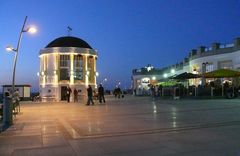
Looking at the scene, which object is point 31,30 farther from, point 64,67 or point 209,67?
point 209,67

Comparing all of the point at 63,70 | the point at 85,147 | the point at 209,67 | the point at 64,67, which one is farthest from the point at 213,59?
the point at 85,147

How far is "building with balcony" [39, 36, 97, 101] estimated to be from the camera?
47.8m

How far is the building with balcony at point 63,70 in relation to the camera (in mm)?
47844

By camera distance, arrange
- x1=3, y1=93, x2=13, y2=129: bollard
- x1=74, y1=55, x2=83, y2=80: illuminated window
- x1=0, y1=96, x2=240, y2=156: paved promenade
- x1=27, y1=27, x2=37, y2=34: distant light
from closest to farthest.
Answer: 1. x1=0, y1=96, x2=240, y2=156: paved promenade
2. x1=3, y1=93, x2=13, y2=129: bollard
3. x1=27, y1=27, x2=37, y2=34: distant light
4. x1=74, y1=55, x2=83, y2=80: illuminated window

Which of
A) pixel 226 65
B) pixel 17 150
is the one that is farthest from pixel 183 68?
pixel 17 150

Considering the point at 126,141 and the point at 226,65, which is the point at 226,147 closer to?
the point at 126,141

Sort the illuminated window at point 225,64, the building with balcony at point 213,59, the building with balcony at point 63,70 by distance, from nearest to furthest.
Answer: the building with balcony at point 213,59 → the building with balcony at point 63,70 → the illuminated window at point 225,64

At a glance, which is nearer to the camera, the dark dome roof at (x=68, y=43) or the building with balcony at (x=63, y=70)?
the building with balcony at (x=63, y=70)

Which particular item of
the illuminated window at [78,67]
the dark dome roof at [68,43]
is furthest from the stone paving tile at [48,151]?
the dark dome roof at [68,43]

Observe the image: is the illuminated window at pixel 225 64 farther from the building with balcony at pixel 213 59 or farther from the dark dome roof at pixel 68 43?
the dark dome roof at pixel 68 43

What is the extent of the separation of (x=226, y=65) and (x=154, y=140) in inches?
1647

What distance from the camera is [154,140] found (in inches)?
398

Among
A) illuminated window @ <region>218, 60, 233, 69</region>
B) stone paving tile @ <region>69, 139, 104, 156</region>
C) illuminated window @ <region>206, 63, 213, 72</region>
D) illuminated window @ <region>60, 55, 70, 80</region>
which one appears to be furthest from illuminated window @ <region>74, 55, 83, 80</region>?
stone paving tile @ <region>69, 139, 104, 156</region>

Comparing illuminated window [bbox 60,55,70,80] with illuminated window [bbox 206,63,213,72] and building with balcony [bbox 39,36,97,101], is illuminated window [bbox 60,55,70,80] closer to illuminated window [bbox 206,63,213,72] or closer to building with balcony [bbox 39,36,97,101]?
building with balcony [bbox 39,36,97,101]
